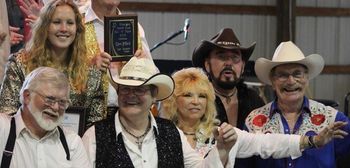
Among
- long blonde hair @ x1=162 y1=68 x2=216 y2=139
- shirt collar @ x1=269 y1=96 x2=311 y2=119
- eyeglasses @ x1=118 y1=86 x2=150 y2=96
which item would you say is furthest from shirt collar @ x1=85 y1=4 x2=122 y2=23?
shirt collar @ x1=269 y1=96 x2=311 y2=119

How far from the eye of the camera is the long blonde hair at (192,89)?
350 cm

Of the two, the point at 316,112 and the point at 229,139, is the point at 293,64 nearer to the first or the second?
the point at 316,112

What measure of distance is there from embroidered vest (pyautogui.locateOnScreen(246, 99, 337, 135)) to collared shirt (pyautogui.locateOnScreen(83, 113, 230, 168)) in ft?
1.90

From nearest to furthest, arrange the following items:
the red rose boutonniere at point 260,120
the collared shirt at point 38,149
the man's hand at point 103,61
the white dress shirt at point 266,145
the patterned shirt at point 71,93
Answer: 1. the collared shirt at point 38,149
2. the patterned shirt at point 71,93
3. the man's hand at point 103,61
4. the white dress shirt at point 266,145
5. the red rose boutonniere at point 260,120

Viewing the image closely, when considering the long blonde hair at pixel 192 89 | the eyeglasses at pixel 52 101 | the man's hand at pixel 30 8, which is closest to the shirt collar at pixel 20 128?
the eyeglasses at pixel 52 101

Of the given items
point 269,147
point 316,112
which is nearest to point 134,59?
point 269,147

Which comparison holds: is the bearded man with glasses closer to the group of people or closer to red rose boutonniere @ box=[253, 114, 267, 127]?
the group of people

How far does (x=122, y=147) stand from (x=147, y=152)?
0.38 ft

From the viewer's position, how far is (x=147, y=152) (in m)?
3.04

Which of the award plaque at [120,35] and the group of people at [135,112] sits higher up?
the award plaque at [120,35]

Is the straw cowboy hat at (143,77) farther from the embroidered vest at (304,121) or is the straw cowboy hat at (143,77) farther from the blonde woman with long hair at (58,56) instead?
the embroidered vest at (304,121)

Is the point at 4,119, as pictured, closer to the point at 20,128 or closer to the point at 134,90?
the point at 20,128

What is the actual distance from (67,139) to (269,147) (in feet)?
3.61

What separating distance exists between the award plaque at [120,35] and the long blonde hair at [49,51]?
0.13m
